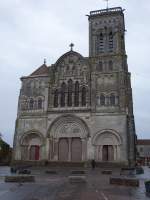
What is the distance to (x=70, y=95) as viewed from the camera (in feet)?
127

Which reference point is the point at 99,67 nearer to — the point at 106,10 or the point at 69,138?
the point at 106,10

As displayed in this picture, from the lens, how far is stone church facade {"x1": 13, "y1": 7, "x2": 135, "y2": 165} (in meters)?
34.8

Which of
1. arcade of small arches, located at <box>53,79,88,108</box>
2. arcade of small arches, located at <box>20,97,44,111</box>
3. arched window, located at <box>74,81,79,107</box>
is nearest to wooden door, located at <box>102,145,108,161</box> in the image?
arcade of small arches, located at <box>53,79,88,108</box>

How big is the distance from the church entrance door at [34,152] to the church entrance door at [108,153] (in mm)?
10621

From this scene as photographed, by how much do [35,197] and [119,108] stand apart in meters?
27.0

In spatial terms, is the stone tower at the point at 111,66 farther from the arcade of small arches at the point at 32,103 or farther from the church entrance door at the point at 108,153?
the arcade of small arches at the point at 32,103

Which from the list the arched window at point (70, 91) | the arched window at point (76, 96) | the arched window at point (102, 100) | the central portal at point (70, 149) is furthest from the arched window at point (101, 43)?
the central portal at point (70, 149)

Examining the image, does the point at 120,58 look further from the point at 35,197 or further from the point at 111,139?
the point at 35,197

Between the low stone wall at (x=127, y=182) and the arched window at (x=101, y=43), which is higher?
the arched window at (x=101, y=43)

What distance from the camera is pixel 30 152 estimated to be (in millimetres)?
38406

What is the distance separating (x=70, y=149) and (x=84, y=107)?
6844mm

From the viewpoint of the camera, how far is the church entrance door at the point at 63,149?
1430 inches

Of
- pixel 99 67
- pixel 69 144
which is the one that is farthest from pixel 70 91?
pixel 69 144

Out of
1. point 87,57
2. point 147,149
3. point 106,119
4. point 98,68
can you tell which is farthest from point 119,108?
point 147,149
